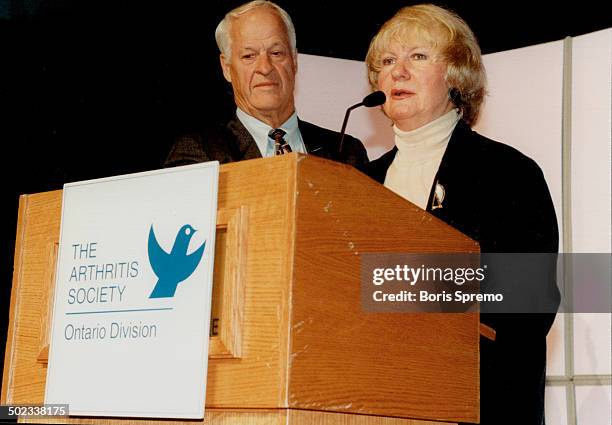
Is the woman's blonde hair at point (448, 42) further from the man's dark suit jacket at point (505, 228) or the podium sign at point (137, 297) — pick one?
the podium sign at point (137, 297)

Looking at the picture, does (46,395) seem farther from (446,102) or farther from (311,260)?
(446,102)

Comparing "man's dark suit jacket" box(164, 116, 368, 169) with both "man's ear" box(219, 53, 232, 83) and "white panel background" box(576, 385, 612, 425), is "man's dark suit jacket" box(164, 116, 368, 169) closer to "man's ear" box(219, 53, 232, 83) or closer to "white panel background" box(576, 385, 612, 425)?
"man's ear" box(219, 53, 232, 83)

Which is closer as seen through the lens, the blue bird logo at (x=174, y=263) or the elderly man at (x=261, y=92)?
the blue bird logo at (x=174, y=263)

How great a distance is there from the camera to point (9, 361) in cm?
173

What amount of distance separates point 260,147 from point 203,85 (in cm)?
52

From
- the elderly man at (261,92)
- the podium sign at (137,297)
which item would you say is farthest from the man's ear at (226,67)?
the podium sign at (137,297)

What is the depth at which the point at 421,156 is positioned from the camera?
2.55m

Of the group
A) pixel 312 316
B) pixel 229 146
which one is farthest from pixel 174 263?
pixel 229 146

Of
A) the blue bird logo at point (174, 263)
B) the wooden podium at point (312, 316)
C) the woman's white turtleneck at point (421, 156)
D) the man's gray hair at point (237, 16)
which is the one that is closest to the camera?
the wooden podium at point (312, 316)

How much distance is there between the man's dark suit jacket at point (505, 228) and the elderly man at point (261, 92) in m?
0.40

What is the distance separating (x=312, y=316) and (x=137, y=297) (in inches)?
12.1

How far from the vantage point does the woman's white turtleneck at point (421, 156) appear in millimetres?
2490

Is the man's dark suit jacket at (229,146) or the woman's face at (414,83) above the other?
the woman's face at (414,83)

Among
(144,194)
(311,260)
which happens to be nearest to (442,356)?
(311,260)
